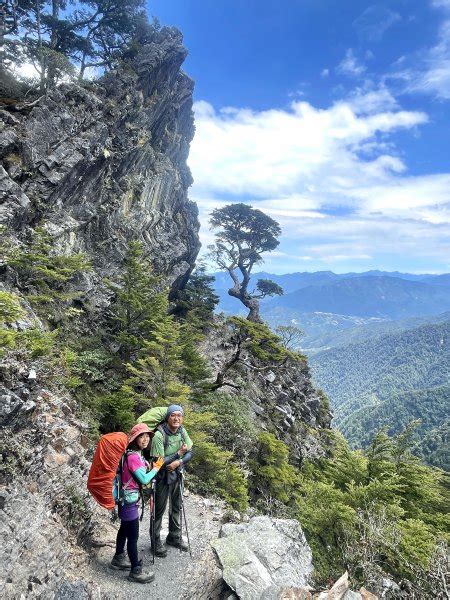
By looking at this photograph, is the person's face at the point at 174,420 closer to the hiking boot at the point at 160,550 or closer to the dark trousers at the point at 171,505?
the dark trousers at the point at 171,505

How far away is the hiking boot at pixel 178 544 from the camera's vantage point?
22.6 ft

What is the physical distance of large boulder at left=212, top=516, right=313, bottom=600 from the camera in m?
5.32

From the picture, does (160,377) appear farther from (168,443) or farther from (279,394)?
(279,394)

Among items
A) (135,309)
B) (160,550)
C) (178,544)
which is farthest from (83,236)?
(160,550)

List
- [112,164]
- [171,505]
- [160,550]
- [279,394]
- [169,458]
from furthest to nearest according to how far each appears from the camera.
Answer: [279,394]
[112,164]
[171,505]
[160,550]
[169,458]

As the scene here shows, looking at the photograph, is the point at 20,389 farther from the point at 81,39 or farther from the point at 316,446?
the point at 81,39

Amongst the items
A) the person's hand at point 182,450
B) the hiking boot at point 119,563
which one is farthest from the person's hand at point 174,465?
the hiking boot at point 119,563

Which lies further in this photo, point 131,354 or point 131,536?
point 131,354

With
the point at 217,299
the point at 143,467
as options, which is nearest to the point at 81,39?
the point at 217,299

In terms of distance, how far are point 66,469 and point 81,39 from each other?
32701 millimetres

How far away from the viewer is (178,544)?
695 centimetres

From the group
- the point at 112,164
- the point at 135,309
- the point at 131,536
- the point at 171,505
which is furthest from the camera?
the point at 112,164

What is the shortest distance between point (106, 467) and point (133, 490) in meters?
0.64

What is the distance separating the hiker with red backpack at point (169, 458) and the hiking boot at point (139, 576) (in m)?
0.61
